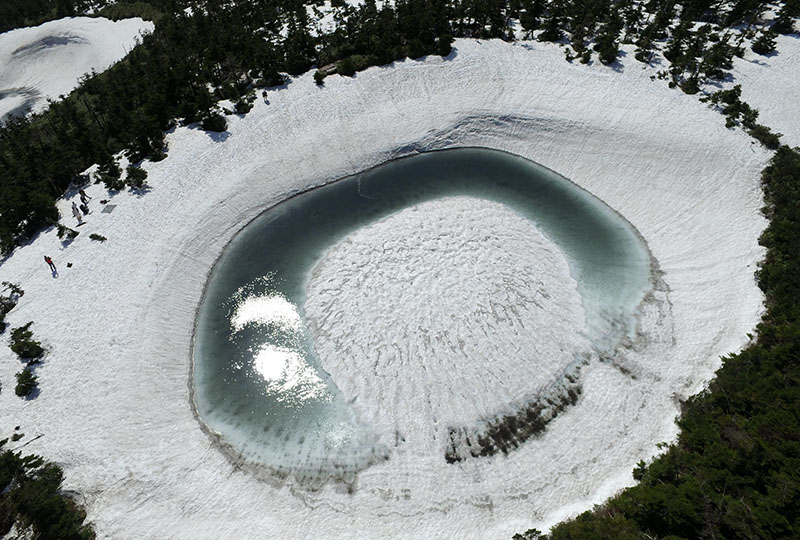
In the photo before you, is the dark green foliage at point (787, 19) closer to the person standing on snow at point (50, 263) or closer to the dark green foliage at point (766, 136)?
the dark green foliage at point (766, 136)

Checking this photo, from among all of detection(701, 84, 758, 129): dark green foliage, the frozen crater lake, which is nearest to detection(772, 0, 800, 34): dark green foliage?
detection(701, 84, 758, 129): dark green foliage

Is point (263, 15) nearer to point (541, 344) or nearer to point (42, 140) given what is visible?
point (42, 140)

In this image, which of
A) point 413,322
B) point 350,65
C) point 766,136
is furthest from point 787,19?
point 413,322

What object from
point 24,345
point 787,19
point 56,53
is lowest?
point 24,345

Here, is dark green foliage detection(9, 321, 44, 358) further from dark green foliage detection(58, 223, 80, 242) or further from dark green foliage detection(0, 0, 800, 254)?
dark green foliage detection(0, 0, 800, 254)

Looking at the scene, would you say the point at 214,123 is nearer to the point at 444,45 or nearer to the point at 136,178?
the point at 136,178

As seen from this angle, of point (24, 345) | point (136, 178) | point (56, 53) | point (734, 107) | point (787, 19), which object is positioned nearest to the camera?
point (24, 345)
